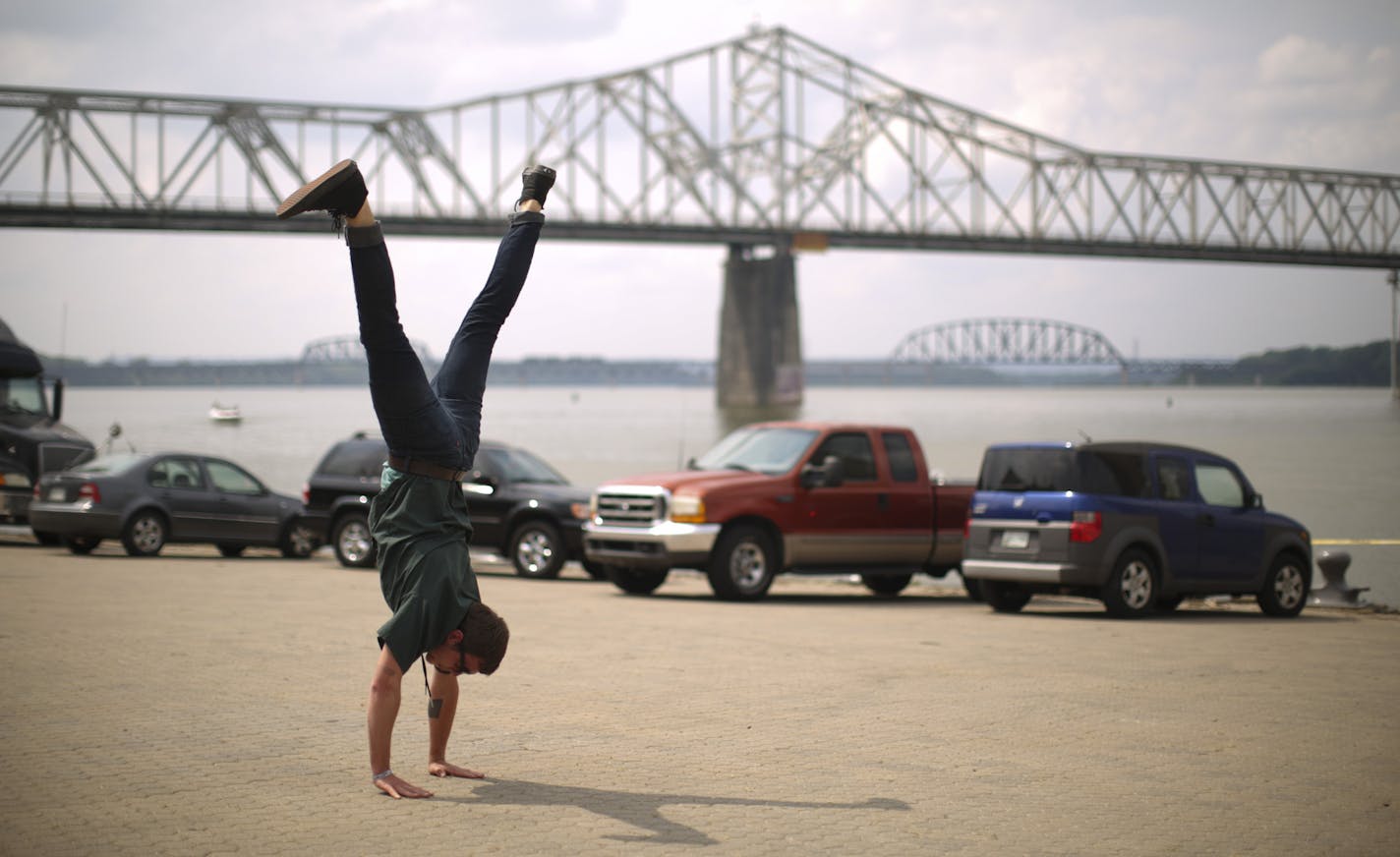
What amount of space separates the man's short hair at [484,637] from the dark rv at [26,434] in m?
18.3

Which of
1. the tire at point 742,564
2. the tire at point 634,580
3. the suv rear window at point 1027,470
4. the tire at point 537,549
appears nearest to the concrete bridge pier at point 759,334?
the tire at point 537,549

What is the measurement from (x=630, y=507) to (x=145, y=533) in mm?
7874

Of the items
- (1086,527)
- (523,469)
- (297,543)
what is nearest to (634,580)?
(523,469)

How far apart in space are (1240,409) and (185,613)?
437 feet

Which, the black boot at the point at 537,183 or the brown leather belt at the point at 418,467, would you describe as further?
the black boot at the point at 537,183

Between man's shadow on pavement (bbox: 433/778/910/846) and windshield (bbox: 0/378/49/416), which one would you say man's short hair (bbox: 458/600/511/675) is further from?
windshield (bbox: 0/378/49/416)

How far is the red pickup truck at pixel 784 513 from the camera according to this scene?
17172 millimetres

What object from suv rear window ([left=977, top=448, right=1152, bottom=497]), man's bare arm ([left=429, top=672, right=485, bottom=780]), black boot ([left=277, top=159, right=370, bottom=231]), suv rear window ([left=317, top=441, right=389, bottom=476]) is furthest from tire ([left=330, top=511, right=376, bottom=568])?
black boot ([left=277, top=159, right=370, bottom=231])

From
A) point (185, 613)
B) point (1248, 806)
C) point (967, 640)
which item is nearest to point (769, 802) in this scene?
point (1248, 806)

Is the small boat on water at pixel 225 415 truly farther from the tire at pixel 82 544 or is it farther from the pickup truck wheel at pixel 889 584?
the pickup truck wheel at pixel 889 584

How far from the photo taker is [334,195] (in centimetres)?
572

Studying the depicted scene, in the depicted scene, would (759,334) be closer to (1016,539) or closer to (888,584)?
(888,584)

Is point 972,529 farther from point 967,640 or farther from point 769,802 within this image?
point 769,802

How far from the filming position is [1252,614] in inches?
670
